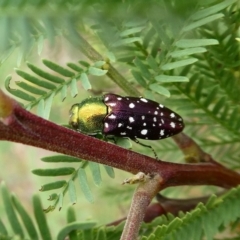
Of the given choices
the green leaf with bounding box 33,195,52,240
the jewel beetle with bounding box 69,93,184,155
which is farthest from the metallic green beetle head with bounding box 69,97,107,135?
the green leaf with bounding box 33,195,52,240

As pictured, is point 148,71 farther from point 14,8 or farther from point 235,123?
point 14,8

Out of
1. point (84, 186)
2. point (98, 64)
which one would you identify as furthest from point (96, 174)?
point (98, 64)

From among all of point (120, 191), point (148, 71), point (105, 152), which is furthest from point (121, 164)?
point (120, 191)

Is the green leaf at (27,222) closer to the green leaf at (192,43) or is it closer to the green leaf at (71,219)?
the green leaf at (71,219)

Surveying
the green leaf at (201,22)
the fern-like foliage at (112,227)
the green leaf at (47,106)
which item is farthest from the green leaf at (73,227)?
the green leaf at (201,22)

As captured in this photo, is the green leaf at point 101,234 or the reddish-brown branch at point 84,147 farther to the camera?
the green leaf at point 101,234

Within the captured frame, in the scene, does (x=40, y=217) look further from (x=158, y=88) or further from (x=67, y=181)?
(x=158, y=88)
